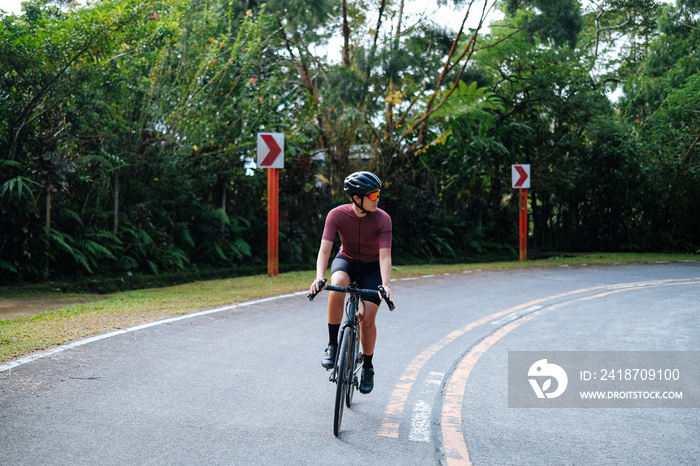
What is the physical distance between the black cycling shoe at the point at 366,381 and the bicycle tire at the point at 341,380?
0.74 meters

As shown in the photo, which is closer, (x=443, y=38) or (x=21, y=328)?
(x=21, y=328)

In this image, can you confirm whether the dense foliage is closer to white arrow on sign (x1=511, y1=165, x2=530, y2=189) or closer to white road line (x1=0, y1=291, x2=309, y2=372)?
white arrow on sign (x1=511, y1=165, x2=530, y2=189)

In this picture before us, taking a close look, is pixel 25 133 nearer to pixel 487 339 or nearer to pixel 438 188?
pixel 487 339

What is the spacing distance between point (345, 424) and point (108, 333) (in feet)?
14.0

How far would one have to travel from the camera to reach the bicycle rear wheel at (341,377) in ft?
17.2

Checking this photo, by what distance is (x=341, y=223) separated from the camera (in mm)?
6219

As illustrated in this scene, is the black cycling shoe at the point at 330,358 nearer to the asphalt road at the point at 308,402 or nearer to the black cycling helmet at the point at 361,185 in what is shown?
the asphalt road at the point at 308,402

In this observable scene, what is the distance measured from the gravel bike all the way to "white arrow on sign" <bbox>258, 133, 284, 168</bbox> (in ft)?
33.5

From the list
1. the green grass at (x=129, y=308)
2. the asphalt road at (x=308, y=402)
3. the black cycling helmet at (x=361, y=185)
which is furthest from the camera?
the green grass at (x=129, y=308)

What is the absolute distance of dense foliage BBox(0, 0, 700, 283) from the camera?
13266 mm

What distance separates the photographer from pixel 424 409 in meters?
Answer: 6.07

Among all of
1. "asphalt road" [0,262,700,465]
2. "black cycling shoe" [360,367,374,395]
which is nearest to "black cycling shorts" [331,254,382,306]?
"black cycling shoe" [360,367,374,395]

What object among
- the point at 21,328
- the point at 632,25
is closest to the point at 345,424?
the point at 21,328

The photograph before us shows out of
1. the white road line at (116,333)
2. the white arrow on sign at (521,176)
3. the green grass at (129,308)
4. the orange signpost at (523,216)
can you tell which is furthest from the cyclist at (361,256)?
the orange signpost at (523,216)
